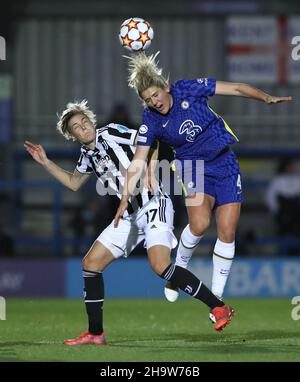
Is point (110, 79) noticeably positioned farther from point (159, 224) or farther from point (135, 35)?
point (159, 224)

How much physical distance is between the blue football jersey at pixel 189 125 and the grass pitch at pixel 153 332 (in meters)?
1.59

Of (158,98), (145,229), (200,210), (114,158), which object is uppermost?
(158,98)

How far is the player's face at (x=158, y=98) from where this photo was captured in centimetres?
903

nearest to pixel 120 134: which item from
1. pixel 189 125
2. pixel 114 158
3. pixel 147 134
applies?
pixel 114 158

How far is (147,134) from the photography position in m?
9.23

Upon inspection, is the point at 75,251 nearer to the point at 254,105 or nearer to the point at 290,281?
the point at 290,281

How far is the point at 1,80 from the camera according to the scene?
1969 centimetres

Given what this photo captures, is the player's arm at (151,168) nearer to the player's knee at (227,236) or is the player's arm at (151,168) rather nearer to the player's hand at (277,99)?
the player's knee at (227,236)

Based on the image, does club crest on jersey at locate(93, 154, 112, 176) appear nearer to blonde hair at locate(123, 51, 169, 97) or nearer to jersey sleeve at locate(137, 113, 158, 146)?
jersey sleeve at locate(137, 113, 158, 146)

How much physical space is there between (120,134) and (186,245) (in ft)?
3.79

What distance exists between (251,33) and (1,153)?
4696mm

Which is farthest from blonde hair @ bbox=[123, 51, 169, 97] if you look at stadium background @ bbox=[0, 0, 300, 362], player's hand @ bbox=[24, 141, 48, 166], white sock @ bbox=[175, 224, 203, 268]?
stadium background @ bbox=[0, 0, 300, 362]

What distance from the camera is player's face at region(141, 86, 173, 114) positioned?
9.03 meters

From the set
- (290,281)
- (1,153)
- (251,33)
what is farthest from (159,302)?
Answer: (251,33)
